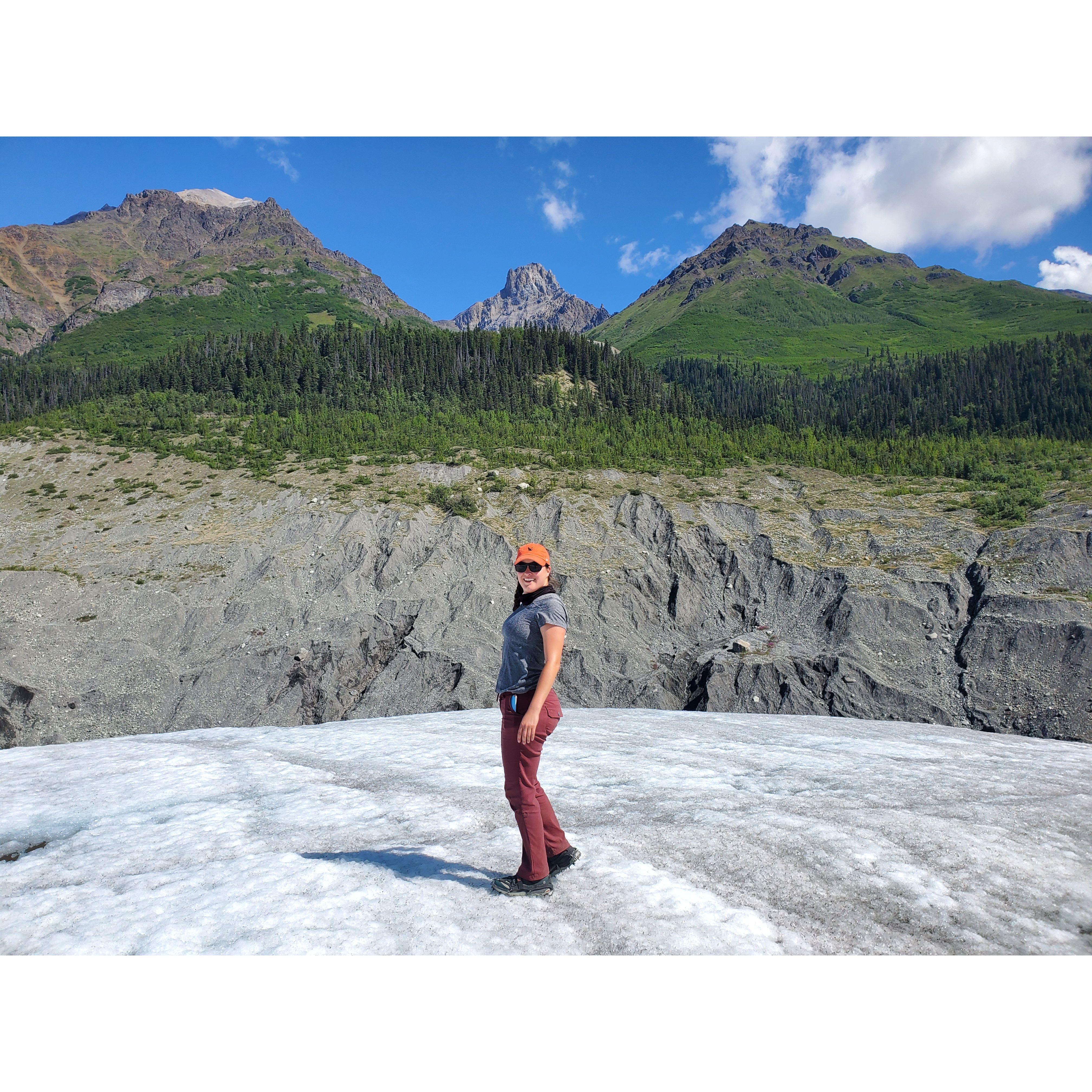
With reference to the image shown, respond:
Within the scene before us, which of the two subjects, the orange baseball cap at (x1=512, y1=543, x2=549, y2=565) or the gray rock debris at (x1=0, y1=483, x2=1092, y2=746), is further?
the gray rock debris at (x1=0, y1=483, x2=1092, y2=746)

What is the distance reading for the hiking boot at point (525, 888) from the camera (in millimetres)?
4387

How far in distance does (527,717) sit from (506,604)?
22934 millimetres

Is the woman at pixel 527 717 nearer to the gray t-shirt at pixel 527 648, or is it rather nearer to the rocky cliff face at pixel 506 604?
the gray t-shirt at pixel 527 648

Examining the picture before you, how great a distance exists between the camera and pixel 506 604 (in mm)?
27062

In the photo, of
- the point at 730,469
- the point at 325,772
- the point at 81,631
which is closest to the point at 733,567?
the point at 730,469

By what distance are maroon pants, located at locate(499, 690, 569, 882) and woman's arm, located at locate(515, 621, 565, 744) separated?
0.09m

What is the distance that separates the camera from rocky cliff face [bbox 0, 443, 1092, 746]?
21.4 metres

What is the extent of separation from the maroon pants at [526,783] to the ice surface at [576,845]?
26 cm

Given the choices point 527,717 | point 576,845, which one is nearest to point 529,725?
point 527,717

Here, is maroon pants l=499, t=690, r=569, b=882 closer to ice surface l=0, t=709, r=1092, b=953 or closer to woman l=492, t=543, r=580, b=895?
woman l=492, t=543, r=580, b=895

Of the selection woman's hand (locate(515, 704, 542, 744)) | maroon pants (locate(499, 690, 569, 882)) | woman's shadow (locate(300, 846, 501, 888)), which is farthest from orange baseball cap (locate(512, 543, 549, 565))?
woman's shadow (locate(300, 846, 501, 888))

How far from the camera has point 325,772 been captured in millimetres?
9039

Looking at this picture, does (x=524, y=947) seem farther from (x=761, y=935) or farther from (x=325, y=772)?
(x=325, y=772)

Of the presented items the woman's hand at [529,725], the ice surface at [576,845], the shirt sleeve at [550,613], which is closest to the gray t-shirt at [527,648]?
the shirt sleeve at [550,613]
